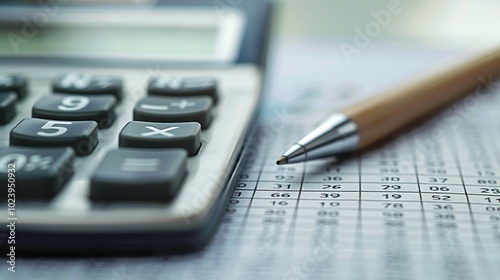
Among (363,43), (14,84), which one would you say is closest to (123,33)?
(14,84)

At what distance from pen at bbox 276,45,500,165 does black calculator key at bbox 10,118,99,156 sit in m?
0.09

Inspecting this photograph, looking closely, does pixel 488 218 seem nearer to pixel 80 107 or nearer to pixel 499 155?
pixel 499 155

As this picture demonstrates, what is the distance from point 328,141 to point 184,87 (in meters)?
0.09

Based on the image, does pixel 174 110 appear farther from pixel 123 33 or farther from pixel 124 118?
pixel 123 33

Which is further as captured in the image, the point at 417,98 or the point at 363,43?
the point at 363,43

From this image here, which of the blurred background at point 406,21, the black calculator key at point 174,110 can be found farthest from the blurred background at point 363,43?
the black calculator key at point 174,110

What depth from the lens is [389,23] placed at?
2.42 ft

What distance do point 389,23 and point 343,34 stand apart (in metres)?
0.08

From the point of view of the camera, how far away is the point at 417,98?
1.46 feet

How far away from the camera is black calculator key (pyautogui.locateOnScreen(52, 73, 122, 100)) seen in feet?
1.32

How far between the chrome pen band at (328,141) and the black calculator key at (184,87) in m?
0.07

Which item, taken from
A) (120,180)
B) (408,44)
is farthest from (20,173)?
(408,44)

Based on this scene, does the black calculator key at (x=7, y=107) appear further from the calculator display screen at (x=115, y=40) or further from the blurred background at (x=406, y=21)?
the blurred background at (x=406, y=21)

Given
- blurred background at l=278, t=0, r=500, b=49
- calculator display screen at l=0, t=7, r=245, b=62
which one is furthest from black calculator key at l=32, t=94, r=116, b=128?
blurred background at l=278, t=0, r=500, b=49
